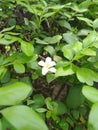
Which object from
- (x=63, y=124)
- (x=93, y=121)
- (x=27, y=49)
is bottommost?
(x=63, y=124)

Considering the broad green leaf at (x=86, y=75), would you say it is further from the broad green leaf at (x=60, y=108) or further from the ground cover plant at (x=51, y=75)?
the broad green leaf at (x=60, y=108)

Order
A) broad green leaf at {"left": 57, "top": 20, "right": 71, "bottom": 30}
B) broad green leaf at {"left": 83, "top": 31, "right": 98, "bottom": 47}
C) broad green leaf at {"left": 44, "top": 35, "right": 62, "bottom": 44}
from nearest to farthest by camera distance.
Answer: broad green leaf at {"left": 83, "top": 31, "right": 98, "bottom": 47} < broad green leaf at {"left": 44, "top": 35, "right": 62, "bottom": 44} < broad green leaf at {"left": 57, "top": 20, "right": 71, "bottom": 30}

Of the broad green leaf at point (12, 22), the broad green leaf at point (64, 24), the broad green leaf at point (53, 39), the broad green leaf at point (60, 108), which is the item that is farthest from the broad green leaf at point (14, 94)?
the broad green leaf at point (12, 22)

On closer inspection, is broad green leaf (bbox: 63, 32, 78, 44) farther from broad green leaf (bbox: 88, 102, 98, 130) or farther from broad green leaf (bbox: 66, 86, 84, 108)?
broad green leaf (bbox: 88, 102, 98, 130)

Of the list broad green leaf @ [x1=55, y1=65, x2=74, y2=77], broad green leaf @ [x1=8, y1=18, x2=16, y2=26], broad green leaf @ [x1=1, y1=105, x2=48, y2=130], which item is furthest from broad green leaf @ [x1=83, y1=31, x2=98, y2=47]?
broad green leaf @ [x1=8, y1=18, x2=16, y2=26]

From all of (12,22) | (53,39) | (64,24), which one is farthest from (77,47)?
(12,22)

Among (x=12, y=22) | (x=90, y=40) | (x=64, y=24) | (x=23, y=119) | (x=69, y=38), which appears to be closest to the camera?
(x=23, y=119)

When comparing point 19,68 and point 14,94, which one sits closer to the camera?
point 14,94

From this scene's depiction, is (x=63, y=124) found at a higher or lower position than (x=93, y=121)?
lower

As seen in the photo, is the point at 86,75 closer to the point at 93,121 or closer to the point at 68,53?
the point at 68,53
